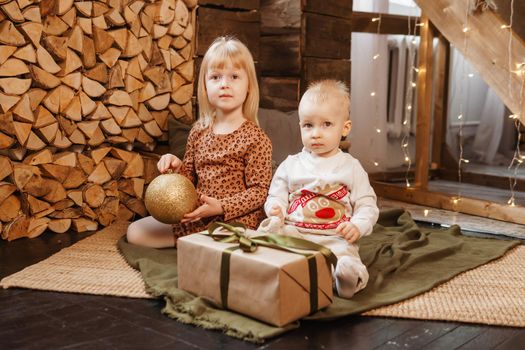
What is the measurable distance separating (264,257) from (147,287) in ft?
1.67

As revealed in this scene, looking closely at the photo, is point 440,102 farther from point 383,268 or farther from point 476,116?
point 383,268

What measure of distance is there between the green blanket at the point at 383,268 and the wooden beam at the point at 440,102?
194cm

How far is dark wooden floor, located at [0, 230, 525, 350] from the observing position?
4.95 ft

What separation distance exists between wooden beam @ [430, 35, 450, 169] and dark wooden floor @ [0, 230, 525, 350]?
3.14m

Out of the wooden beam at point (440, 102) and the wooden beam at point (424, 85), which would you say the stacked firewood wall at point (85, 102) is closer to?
the wooden beam at point (424, 85)

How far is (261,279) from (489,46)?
2173 millimetres

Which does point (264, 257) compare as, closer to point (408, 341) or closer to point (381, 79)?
point (408, 341)

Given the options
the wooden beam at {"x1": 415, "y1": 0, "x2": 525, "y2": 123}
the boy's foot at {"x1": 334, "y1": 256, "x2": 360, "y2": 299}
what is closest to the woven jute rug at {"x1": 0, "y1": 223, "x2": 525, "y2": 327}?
the boy's foot at {"x1": 334, "y1": 256, "x2": 360, "y2": 299}

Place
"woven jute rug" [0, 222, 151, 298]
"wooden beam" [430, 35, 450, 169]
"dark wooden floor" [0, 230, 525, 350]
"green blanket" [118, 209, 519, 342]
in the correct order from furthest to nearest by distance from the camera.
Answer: "wooden beam" [430, 35, 450, 169]
"woven jute rug" [0, 222, 151, 298]
"green blanket" [118, 209, 519, 342]
"dark wooden floor" [0, 230, 525, 350]

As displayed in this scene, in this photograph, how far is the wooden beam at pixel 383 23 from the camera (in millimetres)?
3969

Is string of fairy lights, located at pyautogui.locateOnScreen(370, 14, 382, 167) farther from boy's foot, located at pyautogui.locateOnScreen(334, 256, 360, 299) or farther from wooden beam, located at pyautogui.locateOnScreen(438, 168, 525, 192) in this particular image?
boy's foot, located at pyautogui.locateOnScreen(334, 256, 360, 299)

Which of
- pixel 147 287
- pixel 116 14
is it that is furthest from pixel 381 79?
pixel 147 287

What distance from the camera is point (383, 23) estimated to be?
407 centimetres

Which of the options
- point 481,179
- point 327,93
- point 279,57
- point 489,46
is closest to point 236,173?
point 327,93
